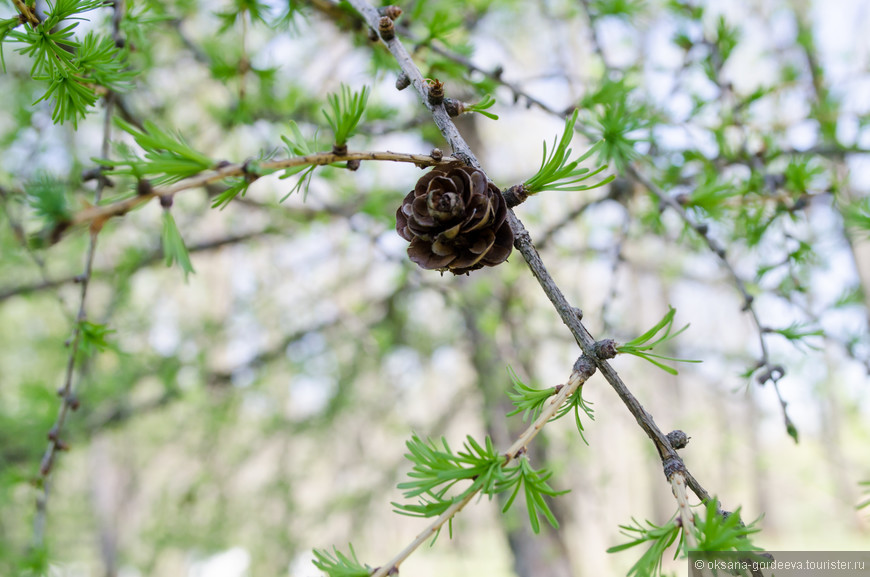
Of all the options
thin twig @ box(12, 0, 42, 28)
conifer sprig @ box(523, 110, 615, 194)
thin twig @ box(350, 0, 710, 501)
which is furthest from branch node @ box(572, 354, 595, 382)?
thin twig @ box(12, 0, 42, 28)

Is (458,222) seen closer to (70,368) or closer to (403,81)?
(403,81)

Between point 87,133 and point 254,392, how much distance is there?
124cm

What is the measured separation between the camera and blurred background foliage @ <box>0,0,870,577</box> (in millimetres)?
953

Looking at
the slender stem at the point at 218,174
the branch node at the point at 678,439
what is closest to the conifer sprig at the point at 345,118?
the slender stem at the point at 218,174

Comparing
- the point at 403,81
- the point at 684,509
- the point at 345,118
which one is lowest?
the point at 684,509

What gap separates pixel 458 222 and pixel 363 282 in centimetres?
231

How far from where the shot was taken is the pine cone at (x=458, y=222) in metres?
0.43

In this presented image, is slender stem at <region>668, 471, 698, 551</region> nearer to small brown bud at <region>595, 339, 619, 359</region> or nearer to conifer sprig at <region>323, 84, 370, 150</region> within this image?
small brown bud at <region>595, 339, 619, 359</region>

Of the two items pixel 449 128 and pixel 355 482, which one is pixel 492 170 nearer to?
pixel 355 482

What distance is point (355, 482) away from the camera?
2.63 meters

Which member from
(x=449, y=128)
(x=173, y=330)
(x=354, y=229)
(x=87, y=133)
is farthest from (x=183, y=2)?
(x=173, y=330)

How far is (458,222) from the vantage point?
17.3 inches

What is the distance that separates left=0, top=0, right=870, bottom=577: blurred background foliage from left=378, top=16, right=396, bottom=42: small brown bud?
0.24m

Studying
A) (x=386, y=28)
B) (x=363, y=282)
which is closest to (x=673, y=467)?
(x=386, y=28)
